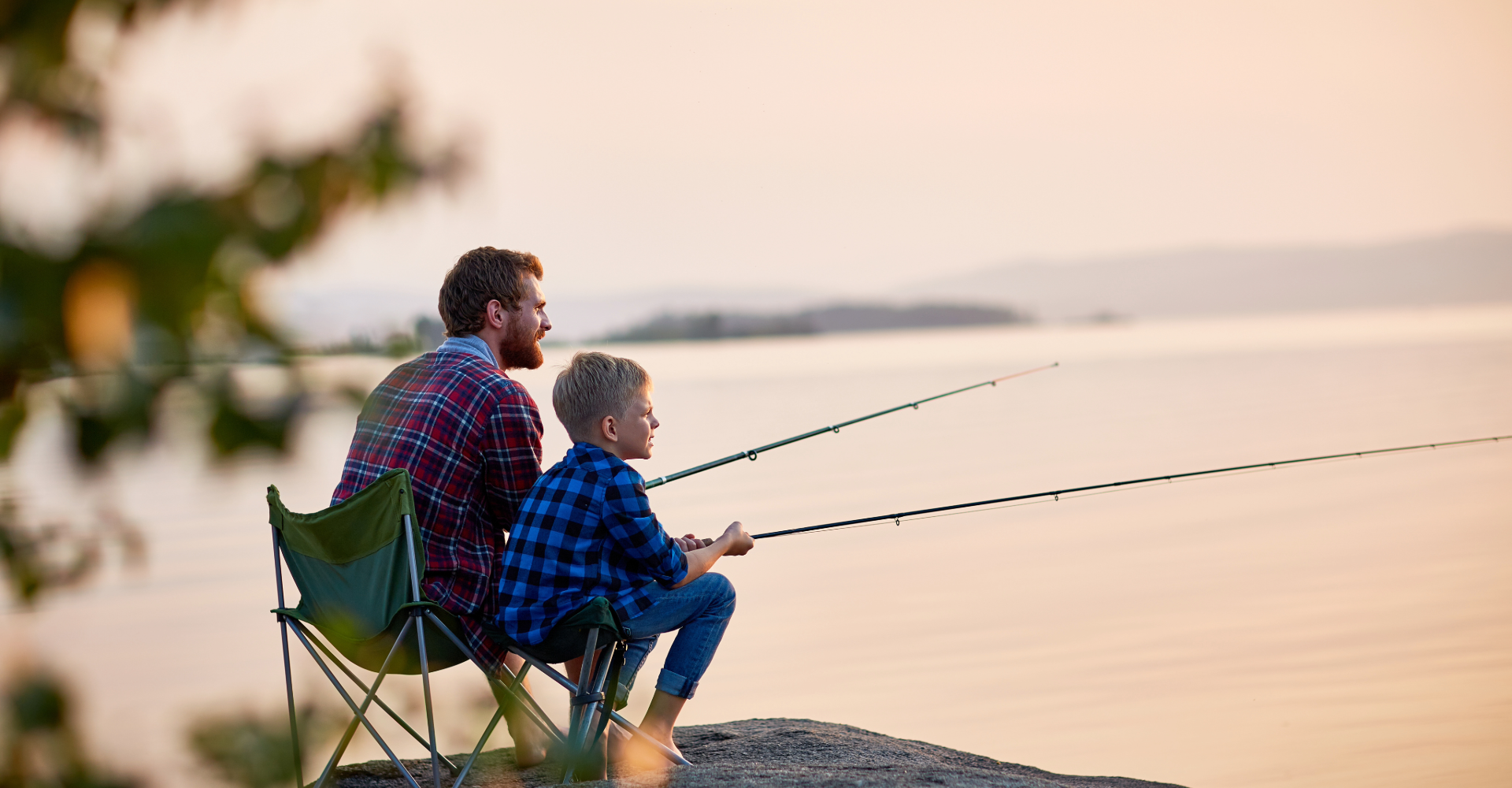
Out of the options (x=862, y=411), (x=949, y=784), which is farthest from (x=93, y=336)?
(x=862, y=411)

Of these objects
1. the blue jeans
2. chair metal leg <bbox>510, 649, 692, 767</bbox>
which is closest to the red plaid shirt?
chair metal leg <bbox>510, 649, 692, 767</bbox>

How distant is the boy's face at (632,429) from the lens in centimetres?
304

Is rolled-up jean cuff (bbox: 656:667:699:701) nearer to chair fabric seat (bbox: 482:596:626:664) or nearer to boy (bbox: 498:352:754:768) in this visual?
boy (bbox: 498:352:754:768)

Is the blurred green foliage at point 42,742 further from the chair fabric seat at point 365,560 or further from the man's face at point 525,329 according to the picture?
the man's face at point 525,329

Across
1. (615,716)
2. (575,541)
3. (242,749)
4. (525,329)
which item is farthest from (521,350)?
(242,749)

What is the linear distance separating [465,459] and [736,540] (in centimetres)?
65

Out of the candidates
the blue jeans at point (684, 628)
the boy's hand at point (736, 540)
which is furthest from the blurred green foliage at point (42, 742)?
the boy's hand at point (736, 540)

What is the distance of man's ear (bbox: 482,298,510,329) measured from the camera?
3.26m

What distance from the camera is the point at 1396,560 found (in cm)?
797

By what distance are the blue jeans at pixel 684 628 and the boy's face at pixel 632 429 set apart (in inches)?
12.6

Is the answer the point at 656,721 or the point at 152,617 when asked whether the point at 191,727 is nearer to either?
the point at 656,721

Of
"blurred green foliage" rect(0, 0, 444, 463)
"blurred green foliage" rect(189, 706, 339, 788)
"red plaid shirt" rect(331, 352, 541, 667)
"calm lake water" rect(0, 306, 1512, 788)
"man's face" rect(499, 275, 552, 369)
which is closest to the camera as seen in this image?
"blurred green foliage" rect(0, 0, 444, 463)

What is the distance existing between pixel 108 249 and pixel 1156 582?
7.42 m

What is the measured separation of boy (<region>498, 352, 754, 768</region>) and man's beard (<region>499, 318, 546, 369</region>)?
0.26 meters
